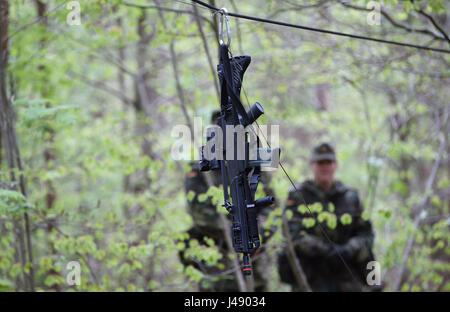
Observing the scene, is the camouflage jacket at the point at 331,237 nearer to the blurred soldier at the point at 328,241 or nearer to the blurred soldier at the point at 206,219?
the blurred soldier at the point at 328,241

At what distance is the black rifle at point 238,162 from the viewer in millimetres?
2576

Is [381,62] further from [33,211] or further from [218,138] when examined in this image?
[33,211]

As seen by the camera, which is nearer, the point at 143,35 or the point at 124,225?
the point at 124,225

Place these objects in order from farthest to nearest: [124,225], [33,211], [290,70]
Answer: [290,70], [124,225], [33,211]

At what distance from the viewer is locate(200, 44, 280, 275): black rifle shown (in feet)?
8.45

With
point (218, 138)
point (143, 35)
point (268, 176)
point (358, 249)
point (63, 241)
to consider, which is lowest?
point (358, 249)

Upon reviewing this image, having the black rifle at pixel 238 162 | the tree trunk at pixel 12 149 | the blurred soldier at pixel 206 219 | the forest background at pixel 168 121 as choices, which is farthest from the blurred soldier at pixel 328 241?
the tree trunk at pixel 12 149

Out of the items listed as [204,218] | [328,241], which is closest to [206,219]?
[204,218]

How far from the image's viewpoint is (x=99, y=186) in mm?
11664

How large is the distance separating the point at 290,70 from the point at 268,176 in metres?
2.81

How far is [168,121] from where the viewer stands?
33.6 ft

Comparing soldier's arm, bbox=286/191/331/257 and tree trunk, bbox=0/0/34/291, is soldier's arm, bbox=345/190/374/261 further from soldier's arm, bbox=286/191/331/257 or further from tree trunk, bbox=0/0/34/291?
tree trunk, bbox=0/0/34/291

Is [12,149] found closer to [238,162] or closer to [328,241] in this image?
[238,162]
